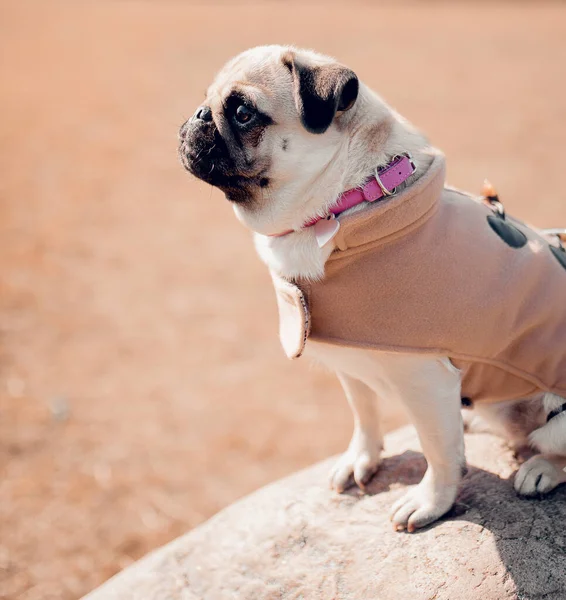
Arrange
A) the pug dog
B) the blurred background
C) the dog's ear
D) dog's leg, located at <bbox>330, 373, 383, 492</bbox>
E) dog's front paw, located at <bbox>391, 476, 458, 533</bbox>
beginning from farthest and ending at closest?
the blurred background, dog's leg, located at <bbox>330, 373, 383, 492</bbox>, dog's front paw, located at <bbox>391, 476, 458, 533</bbox>, the pug dog, the dog's ear

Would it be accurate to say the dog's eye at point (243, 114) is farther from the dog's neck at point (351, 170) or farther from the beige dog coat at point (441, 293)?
the beige dog coat at point (441, 293)

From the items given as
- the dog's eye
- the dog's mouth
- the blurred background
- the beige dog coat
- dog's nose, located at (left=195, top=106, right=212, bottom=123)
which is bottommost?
the blurred background

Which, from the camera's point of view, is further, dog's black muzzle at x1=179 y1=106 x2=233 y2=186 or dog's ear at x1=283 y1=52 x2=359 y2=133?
dog's black muzzle at x1=179 y1=106 x2=233 y2=186

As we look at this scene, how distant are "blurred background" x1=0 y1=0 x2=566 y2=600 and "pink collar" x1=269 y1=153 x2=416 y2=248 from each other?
3.53 feet

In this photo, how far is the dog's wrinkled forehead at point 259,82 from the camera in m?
2.55

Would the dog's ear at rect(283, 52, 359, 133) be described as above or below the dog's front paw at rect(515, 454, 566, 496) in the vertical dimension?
above

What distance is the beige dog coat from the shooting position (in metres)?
2.48

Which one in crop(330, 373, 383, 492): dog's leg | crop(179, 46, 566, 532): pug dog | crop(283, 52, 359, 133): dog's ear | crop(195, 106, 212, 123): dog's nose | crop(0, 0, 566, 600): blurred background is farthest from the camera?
crop(0, 0, 566, 600): blurred background

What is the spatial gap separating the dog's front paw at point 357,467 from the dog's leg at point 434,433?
0.32 meters

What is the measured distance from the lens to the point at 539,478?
2781mm

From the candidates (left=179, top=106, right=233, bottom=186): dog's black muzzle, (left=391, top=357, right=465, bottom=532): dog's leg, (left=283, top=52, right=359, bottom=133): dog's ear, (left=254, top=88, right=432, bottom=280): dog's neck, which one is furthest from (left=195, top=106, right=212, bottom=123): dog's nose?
(left=391, top=357, right=465, bottom=532): dog's leg

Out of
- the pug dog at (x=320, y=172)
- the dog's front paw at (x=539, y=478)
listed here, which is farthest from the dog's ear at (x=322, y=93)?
the dog's front paw at (x=539, y=478)

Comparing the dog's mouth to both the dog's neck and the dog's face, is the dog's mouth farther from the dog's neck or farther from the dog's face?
the dog's neck

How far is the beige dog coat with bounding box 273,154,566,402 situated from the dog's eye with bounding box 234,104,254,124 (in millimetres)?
512
